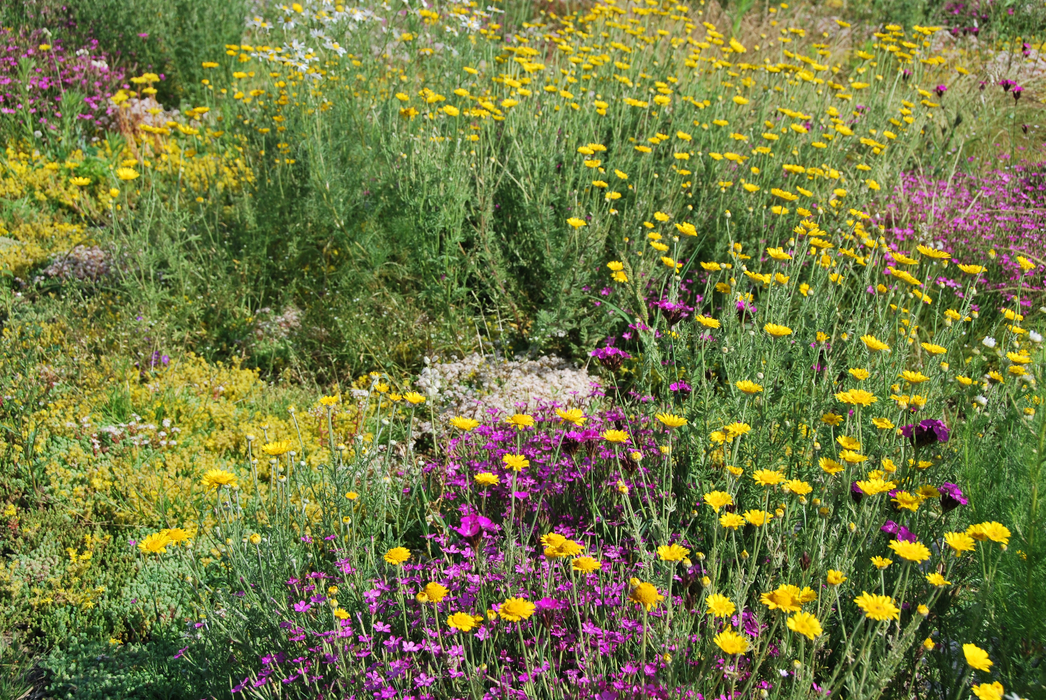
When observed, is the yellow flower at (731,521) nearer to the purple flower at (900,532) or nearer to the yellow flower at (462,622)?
the purple flower at (900,532)

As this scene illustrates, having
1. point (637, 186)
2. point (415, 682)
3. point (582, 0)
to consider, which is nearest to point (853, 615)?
point (415, 682)

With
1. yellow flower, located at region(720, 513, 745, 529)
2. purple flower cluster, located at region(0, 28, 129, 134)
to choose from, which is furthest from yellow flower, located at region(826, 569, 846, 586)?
purple flower cluster, located at region(0, 28, 129, 134)

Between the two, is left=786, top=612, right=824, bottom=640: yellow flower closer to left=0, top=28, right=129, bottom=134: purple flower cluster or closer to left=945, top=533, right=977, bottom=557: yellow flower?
left=945, top=533, right=977, bottom=557: yellow flower

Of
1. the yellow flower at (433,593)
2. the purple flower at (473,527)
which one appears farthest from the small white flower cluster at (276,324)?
the yellow flower at (433,593)

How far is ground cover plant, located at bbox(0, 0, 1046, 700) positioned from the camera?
1.67 m

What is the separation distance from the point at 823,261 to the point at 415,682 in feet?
6.82

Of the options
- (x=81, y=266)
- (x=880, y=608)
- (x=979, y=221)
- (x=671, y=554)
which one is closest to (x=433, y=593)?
(x=671, y=554)

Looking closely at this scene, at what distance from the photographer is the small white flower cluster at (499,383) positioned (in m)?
2.98

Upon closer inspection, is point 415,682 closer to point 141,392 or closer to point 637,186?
point 141,392

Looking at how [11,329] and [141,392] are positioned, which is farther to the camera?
[11,329]

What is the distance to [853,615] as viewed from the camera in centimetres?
179

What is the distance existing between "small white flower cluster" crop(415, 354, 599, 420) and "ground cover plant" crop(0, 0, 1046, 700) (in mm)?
25

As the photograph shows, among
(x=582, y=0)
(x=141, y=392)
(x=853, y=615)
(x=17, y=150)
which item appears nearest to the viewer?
(x=853, y=615)

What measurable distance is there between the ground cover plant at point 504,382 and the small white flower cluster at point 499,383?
0.08ft
